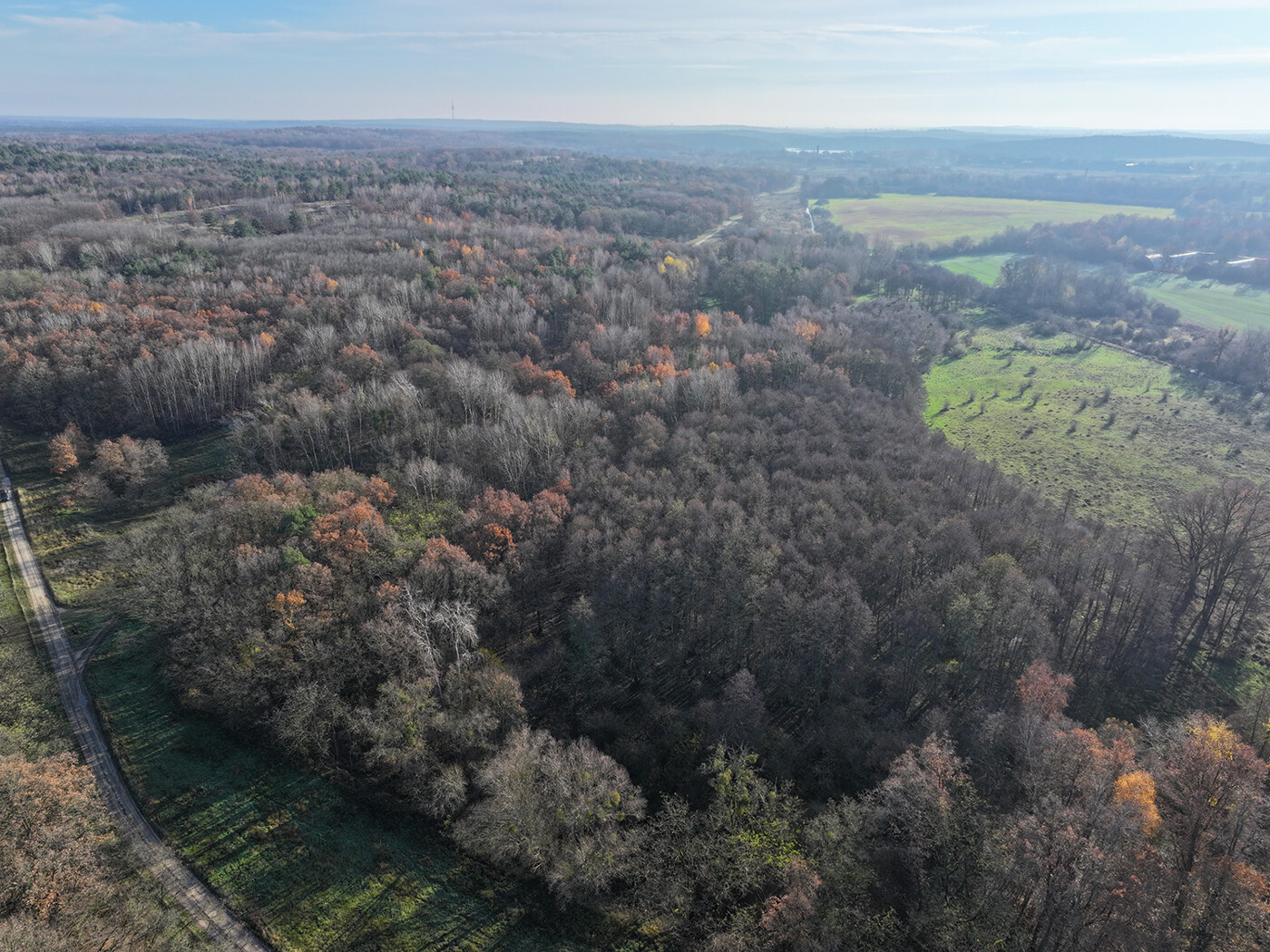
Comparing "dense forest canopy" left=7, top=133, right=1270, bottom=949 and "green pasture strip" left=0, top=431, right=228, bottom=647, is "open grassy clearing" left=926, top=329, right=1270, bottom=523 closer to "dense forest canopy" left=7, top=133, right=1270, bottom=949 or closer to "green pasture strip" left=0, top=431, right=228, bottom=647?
"dense forest canopy" left=7, top=133, right=1270, bottom=949

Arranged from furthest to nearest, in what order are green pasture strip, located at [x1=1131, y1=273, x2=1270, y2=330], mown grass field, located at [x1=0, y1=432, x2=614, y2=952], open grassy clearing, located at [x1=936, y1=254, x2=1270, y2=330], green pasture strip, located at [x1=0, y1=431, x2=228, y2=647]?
open grassy clearing, located at [x1=936, y1=254, x2=1270, y2=330] < green pasture strip, located at [x1=1131, y1=273, x2=1270, y2=330] < green pasture strip, located at [x1=0, y1=431, x2=228, y2=647] < mown grass field, located at [x1=0, y1=432, x2=614, y2=952]

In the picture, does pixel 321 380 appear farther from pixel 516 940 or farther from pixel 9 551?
pixel 516 940

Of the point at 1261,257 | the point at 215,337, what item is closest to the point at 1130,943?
the point at 215,337

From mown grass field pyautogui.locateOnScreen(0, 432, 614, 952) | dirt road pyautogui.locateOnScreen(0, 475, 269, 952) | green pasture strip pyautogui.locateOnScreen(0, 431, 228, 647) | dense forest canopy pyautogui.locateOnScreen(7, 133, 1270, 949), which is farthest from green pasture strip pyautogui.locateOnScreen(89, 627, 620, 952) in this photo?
green pasture strip pyautogui.locateOnScreen(0, 431, 228, 647)

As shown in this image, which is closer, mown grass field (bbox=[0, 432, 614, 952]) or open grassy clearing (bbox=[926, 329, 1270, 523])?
mown grass field (bbox=[0, 432, 614, 952])

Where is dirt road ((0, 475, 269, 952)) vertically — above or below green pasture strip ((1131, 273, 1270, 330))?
below

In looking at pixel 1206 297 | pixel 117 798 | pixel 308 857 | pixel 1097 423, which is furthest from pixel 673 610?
pixel 1206 297

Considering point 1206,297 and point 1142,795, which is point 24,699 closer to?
point 1142,795
